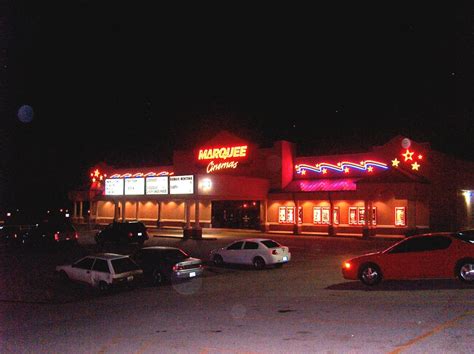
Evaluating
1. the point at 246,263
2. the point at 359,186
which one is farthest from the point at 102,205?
the point at 246,263

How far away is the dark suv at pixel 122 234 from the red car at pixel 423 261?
2125cm

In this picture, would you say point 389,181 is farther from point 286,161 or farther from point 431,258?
point 431,258

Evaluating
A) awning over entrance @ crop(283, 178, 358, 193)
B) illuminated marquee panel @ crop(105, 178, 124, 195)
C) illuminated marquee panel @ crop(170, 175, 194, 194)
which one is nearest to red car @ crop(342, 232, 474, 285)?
illuminated marquee panel @ crop(170, 175, 194, 194)

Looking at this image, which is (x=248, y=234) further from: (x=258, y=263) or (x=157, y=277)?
(x=157, y=277)

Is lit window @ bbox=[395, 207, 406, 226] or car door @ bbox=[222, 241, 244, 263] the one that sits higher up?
lit window @ bbox=[395, 207, 406, 226]

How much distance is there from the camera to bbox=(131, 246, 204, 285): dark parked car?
59.1ft

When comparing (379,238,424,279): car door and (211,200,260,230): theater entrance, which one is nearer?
(379,238,424,279): car door

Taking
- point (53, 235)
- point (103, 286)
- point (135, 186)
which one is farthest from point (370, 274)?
point (135, 186)

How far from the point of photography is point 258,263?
21062mm

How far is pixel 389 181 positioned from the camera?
114ft

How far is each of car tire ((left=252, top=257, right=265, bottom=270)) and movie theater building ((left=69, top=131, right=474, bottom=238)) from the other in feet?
52.2

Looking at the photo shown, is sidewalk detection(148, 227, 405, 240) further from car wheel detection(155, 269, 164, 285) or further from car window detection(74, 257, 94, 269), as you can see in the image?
car window detection(74, 257, 94, 269)

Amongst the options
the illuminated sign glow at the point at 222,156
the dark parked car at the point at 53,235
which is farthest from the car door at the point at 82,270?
the illuminated sign glow at the point at 222,156

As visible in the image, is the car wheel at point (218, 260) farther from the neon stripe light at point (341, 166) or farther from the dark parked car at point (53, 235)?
the neon stripe light at point (341, 166)
